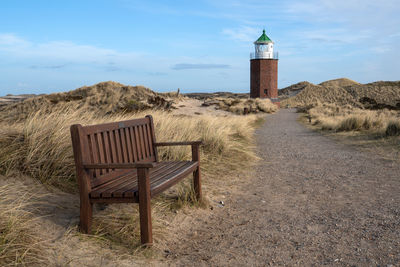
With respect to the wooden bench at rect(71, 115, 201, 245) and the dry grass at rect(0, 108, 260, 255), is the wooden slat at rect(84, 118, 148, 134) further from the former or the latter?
the dry grass at rect(0, 108, 260, 255)

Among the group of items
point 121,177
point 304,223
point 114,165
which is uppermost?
point 114,165

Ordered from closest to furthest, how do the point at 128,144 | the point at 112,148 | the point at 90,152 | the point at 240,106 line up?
the point at 90,152 < the point at 112,148 < the point at 128,144 < the point at 240,106

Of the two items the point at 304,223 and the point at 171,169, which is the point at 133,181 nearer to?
the point at 171,169

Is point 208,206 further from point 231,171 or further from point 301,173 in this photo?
point 301,173

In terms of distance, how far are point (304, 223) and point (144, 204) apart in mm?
1922

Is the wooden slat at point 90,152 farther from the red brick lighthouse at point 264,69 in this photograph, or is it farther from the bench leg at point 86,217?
the red brick lighthouse at point 264,69

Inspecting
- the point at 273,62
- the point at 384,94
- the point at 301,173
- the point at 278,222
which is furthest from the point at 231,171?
the point at 384,94

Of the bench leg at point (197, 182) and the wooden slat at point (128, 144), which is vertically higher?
the wooden slat at point (128, 144)

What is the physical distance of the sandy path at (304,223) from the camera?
10.2 ft

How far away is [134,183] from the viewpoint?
3.36m

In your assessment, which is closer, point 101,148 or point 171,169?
point 101,148

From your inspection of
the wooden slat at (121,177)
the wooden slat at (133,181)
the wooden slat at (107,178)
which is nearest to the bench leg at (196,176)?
the wooden slat at (133,181)

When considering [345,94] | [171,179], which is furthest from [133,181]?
[345,94]

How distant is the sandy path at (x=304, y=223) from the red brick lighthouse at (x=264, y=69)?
1359 inches
